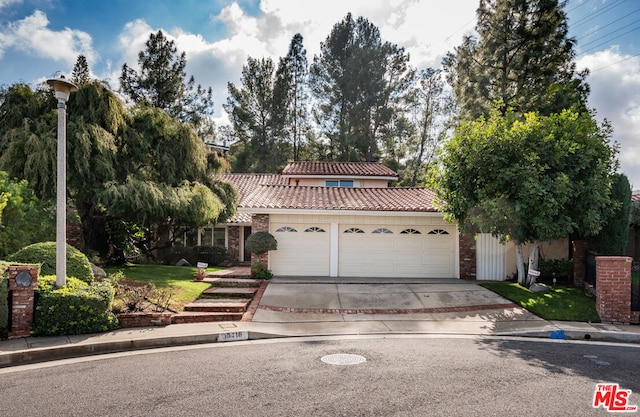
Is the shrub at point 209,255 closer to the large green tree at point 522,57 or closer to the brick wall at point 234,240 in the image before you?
the brick wall at point 234,240

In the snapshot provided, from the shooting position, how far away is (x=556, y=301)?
10.6m

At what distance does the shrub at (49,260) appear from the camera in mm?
8818

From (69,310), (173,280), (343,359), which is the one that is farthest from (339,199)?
(69,310)

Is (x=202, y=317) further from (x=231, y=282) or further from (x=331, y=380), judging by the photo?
(x=331, y=380)

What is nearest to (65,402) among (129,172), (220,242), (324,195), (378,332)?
(378,332)

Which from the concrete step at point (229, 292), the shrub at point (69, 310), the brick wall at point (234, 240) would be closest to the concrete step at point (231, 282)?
the concrete step at point (229, 292)

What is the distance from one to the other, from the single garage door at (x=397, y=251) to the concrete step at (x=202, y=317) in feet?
20.7

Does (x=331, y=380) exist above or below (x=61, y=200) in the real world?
below

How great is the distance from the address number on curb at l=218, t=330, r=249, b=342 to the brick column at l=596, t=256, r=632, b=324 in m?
8.43

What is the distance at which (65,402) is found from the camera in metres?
4.90

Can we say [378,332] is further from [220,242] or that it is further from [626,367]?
[220,242]

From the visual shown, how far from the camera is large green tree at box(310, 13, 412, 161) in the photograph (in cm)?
3259

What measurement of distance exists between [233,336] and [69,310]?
3.31 meters

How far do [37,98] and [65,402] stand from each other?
40.1 feet
